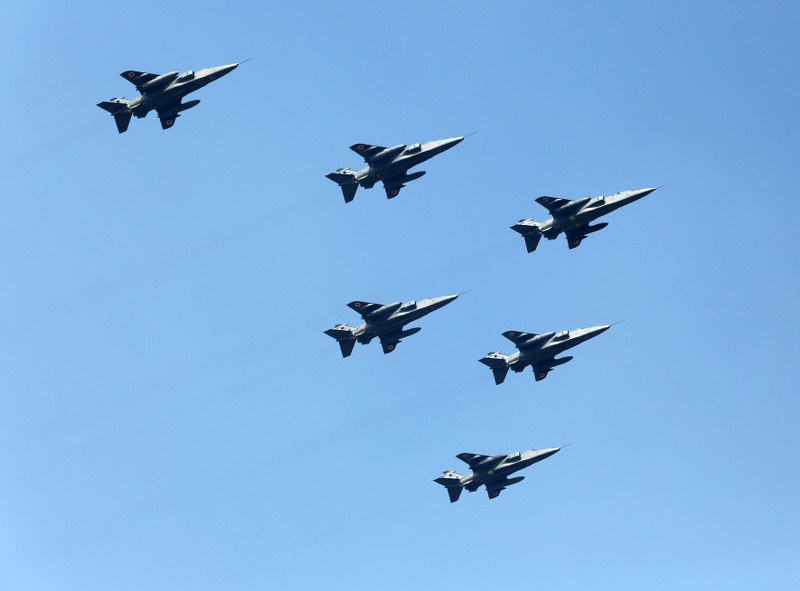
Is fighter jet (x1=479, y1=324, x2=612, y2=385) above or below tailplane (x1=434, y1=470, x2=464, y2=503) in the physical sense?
above

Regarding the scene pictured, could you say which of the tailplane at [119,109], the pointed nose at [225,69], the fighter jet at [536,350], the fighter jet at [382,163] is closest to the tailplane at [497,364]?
the fighter jet at [536,350]

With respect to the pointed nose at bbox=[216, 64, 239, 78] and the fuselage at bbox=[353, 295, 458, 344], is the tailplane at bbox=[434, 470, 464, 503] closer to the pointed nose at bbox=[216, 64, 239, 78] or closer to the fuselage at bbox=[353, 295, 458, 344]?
the fuselage at bbox=[353, 295, 458, 344]

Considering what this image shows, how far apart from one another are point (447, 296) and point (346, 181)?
13.5 metres

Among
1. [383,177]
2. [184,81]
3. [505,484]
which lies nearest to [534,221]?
[383,177]

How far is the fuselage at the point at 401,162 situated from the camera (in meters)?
122

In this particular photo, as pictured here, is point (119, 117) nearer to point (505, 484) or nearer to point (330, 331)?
point (330, 331)

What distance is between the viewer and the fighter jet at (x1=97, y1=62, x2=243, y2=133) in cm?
11712

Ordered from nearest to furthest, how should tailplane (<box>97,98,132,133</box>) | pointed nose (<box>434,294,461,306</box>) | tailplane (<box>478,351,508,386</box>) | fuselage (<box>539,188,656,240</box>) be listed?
tailplane (<box>97,98,132,133</box>) < fuselage (<box>539,188,656,240</box>) < pointed nose (<box>434,294,461,306</box>) < tailplane (<box>478,351,508,386</box>)

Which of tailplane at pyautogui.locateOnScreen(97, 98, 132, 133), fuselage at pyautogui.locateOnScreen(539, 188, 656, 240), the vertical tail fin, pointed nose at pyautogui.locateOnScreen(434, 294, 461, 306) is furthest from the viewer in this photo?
pointed nose at pyautogui.locateOnScreen(434, 294, 461, 306)

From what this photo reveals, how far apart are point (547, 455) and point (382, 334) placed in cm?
1851

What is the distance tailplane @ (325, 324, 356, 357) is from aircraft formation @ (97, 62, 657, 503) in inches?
3.1

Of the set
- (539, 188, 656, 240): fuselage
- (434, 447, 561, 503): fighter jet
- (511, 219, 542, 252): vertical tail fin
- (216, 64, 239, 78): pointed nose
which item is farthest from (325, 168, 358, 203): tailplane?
(434, 447, 561, 503): fighter jet

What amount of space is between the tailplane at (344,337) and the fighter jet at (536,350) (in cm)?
1154

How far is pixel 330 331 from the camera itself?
12262cm
